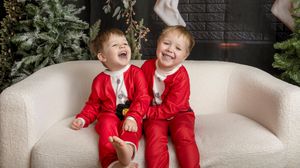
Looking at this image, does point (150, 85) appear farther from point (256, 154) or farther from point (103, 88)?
point (256, 154)

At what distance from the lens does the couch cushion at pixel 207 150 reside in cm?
169

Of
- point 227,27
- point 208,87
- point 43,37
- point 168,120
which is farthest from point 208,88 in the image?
point 43,37

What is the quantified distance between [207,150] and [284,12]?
1.35m

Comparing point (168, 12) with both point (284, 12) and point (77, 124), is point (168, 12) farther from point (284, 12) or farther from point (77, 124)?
point (77, 124)

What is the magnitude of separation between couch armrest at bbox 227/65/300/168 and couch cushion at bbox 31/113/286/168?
6cm

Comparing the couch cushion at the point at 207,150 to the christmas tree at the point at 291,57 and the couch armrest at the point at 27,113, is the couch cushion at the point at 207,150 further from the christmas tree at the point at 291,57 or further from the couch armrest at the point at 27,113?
the christmas tree at the point at 291,57

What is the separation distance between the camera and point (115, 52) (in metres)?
1.88

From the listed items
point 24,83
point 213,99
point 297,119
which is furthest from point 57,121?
point 297,119

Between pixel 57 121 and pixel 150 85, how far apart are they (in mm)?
503

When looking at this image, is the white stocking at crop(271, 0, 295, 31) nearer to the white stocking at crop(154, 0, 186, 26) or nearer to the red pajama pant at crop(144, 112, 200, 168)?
the white stocking at crop(154, 0, 186, 26)

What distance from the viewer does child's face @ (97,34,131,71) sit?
188cm

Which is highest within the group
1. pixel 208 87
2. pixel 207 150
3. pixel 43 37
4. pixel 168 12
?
pixel 168 12

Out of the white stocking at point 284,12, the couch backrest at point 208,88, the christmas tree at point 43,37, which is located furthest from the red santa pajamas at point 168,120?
the white stocking at point 284,12

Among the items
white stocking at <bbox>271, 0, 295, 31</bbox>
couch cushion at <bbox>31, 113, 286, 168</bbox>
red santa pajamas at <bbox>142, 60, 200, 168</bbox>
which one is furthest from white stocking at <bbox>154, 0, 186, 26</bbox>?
couch cushion at <bbox>31, 113, 286, 168</bbox>
